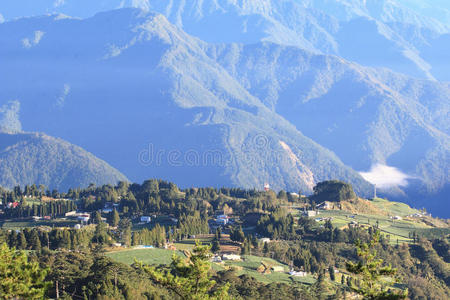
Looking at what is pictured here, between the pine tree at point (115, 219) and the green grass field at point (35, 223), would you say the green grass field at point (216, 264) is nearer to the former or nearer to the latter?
the pine tree at point (115, 219)

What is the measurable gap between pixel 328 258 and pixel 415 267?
1910 centimetres

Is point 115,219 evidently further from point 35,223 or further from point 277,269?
point 277,269

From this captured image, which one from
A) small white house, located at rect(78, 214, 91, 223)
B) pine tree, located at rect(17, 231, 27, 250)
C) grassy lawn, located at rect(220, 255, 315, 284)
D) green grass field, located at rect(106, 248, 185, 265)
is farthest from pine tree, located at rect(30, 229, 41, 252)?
small white house, located at rect(78, 214, 91, 223)

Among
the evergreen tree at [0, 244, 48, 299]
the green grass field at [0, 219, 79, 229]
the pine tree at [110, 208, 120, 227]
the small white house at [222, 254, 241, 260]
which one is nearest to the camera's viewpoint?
the evergreen tree at [0, 244, 48, 299]

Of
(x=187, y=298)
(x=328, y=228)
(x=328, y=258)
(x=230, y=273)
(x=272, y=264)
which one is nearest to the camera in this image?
(x=187, y=298)

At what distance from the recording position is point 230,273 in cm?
12800

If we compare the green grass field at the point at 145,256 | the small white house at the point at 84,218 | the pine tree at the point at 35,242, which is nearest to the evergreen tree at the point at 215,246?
the green grass field at the point at 145,256

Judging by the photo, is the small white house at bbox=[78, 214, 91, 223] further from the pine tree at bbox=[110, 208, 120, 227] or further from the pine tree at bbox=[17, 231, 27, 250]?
the pine tree at bbox=[17, 231, 27, 250]

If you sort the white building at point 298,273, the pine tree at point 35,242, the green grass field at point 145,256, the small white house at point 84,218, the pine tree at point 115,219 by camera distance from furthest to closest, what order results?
the small white house at point 84,218, the pine tree at point 115,219, the white building at point 298,273, the pine tree at point 35,242, the green grass field at point 145,256

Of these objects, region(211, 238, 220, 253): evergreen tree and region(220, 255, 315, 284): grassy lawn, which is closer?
region(220, 255, 315, 284): grassy lawn

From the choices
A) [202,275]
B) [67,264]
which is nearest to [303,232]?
[67,264]

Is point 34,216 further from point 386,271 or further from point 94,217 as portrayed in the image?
point 386,271

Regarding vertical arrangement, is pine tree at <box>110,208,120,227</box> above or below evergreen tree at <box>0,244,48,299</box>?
above

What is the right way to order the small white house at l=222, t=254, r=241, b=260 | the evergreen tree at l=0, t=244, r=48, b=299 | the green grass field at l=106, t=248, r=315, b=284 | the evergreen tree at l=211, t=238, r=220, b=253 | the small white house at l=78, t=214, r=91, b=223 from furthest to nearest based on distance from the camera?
the small white house at l=78, t=214, r=91, b=223 → the evergreen tree at l=211, t=238, r=220, b=253 → the small white house at l=222, t=254, r=241, b=260 → the green grass field at l=106, t=248, r=315, b=284 → the evergreen tree at l=0, t=244, r=48, b=299
